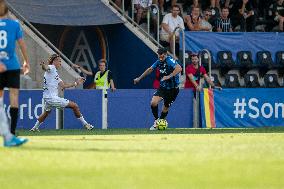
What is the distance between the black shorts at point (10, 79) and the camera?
14719 millimetres

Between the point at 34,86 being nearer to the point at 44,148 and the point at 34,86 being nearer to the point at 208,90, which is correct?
the point at 208,90

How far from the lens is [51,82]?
22.9 metres

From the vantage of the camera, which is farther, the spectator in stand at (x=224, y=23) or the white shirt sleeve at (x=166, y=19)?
the spectator in stand at (x=224, y=23)

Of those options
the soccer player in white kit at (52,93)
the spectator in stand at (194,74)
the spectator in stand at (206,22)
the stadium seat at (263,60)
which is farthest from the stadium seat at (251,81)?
the soccer player in white kit at (52,93)

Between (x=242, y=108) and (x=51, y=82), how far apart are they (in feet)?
21.0

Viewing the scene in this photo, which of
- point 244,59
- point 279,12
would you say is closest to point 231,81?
point 244,59

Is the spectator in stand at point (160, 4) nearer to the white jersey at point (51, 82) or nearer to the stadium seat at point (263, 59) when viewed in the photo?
the stadium seat at point (263, 59)

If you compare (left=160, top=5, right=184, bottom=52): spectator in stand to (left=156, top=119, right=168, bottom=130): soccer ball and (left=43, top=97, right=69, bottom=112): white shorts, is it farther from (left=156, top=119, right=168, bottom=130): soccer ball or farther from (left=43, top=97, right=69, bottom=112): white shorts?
(left=43, top=97, right=69, bottom=112): white shorts

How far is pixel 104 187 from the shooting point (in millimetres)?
8359

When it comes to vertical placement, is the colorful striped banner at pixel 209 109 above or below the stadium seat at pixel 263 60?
below

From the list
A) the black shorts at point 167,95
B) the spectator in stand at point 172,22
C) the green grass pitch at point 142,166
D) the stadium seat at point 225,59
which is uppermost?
the spectator in stand at point 172,22

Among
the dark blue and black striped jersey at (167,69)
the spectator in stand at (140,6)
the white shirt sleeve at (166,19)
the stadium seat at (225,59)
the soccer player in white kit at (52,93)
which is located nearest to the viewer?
the soccer player in white kit at (52,93)

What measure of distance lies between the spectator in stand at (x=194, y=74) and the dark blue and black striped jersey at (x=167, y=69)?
2.26m

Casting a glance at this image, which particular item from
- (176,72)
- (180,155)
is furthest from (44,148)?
(176,72)
